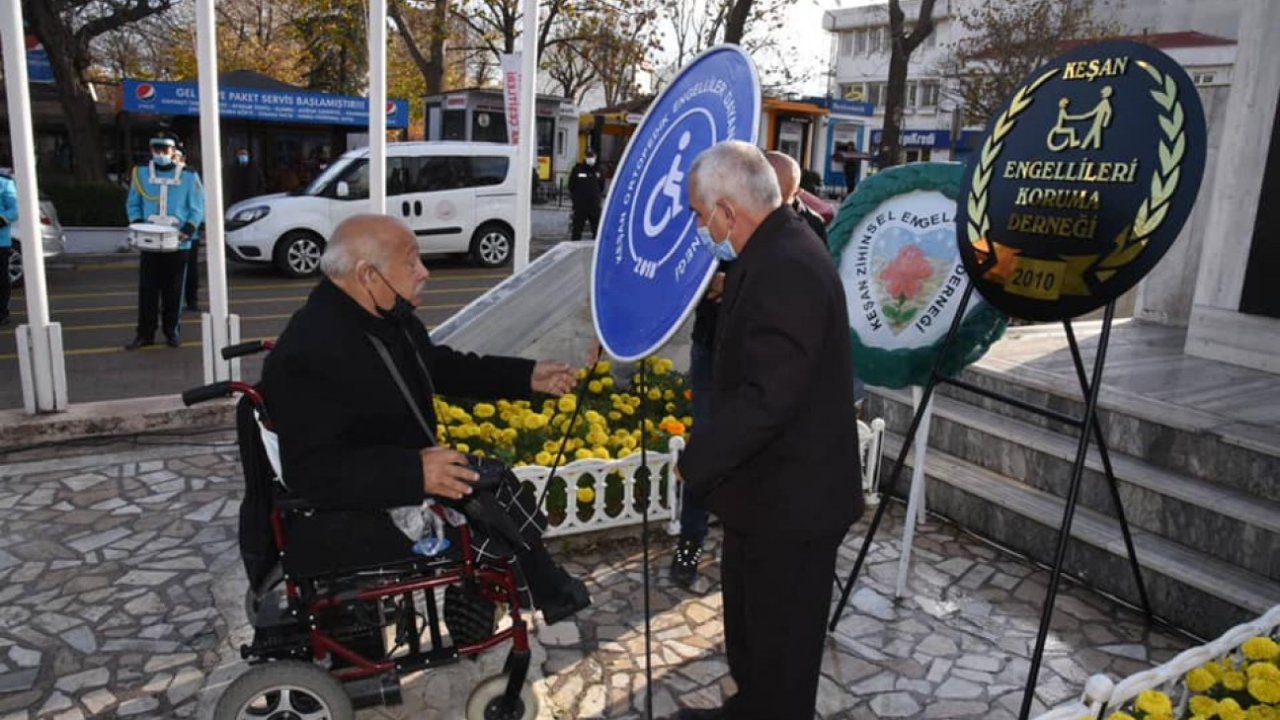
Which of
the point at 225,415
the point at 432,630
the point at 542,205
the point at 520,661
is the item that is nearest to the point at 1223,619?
the point at 520,661

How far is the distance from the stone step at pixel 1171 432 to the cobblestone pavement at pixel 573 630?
2.92ft

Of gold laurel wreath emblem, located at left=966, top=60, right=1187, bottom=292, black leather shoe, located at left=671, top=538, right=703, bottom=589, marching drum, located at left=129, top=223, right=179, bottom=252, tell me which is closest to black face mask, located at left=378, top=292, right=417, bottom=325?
black leather shoe, located at left=671, top=538, right=703, bottom=589

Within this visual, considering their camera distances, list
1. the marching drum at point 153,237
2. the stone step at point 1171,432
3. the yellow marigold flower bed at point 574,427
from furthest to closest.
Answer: the marching drum at point 153,237 < the yellow marigold flower bed at point 574,427 < the stone step at point 1171,432

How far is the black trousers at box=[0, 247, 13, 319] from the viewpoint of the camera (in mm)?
8594

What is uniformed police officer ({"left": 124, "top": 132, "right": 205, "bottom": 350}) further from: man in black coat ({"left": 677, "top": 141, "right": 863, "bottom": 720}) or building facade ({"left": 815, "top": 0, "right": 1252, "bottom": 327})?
man in black coat ({"left": 677, "top": 141, "right": 863, "bottom": 720})

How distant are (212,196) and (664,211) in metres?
4.16

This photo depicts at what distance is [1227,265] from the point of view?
6.69 metres

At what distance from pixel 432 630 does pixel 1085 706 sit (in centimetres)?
208

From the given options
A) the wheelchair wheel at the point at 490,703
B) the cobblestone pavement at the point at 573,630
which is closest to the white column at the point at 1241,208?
the cobblestone pavement at the point at 573,630

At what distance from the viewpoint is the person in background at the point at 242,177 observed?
20.2 metres

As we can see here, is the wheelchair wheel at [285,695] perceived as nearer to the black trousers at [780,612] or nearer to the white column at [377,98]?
the black trousers at [780,612]

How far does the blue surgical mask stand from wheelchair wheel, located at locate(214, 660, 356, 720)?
5.90ft

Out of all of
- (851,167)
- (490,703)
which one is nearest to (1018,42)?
(851,167)

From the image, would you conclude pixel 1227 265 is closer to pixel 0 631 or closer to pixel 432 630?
pixel 432 630
